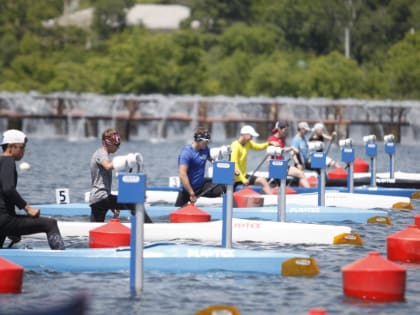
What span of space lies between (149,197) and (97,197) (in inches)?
321

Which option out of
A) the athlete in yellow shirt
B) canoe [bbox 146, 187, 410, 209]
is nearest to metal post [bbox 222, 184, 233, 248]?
the athlete in yellow shirt

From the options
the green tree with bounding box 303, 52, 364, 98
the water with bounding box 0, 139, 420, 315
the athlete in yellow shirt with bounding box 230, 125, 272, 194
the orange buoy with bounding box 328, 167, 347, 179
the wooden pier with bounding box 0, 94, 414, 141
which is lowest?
the water with bounding box 0, 139, 420, 315

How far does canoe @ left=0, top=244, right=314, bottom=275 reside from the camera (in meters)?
15.3

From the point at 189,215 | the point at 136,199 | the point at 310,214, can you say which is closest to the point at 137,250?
the point at 136,199

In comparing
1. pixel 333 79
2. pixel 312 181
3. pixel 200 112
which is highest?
pixel 333 79

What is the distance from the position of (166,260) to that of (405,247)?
3.18 metres

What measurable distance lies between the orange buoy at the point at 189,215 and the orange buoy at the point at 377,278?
586 centimetres

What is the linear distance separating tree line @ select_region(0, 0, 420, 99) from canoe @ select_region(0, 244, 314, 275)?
5888cm

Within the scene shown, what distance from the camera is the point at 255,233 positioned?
18500 mm

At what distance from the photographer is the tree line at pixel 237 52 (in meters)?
75.1

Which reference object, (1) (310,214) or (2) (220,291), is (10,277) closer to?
(2) (220,291)

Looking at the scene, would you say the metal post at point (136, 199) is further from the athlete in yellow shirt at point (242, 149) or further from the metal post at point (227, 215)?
the athlete in yellow shirt at point (242, 149)

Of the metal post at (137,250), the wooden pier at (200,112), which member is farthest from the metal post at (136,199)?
the wooden pier at (200,112)

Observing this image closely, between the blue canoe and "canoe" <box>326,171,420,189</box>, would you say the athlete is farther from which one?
"canoe" <box>326,171,420,189</box>
